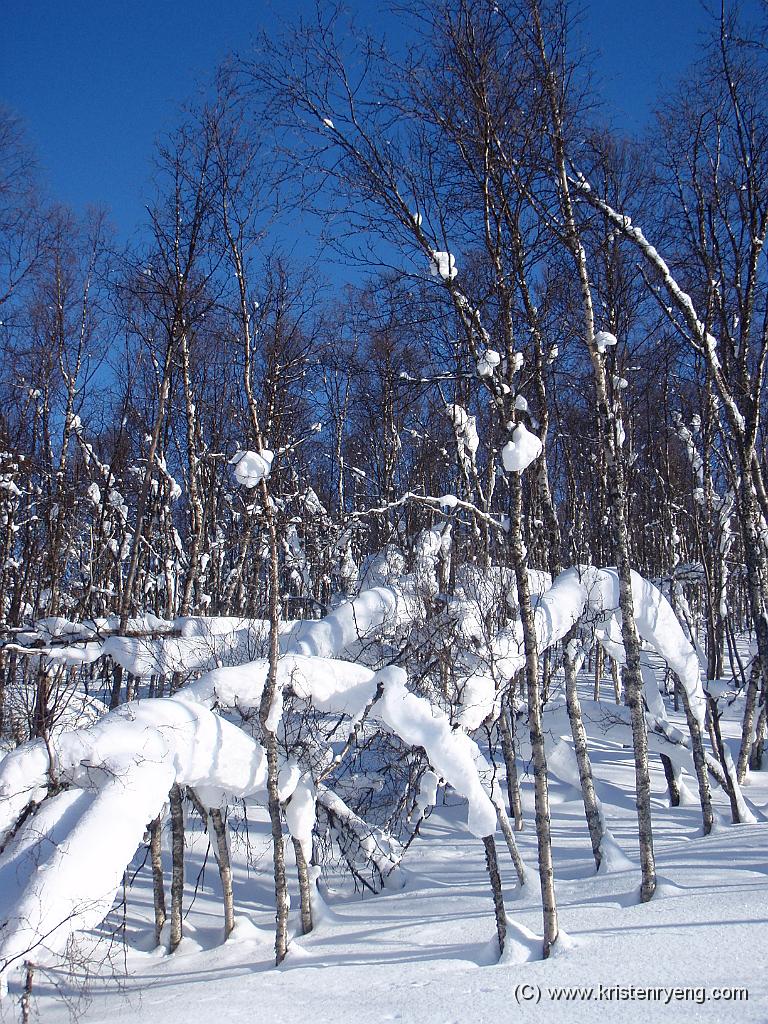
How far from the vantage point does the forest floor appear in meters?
5.20

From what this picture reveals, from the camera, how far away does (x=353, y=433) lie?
20656mm

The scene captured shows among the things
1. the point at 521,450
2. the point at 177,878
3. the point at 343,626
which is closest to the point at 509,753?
the point at 343,626

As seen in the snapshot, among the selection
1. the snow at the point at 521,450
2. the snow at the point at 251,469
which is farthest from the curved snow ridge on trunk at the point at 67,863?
the snow at the point at 521,450

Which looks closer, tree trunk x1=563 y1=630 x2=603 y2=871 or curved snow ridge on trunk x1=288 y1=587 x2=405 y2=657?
curved snow ridge on trunk x1=288 y1=587 x2=405 y2=657

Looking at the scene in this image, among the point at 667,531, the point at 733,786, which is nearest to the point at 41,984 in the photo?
the point at 733,786

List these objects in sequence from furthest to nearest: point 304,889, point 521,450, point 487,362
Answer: point 304,889
point 487,362
point 521,450

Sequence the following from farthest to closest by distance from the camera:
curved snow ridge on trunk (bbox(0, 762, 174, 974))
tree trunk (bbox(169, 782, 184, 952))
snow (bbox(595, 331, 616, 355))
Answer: tree trunk (bbox(169, 782, 184, 952)), snow (bbox(595, 331, 616, 355)), curved snow ridge on trunk (bbox(0, 762, 174, 974))

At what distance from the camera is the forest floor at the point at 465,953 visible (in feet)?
17.0

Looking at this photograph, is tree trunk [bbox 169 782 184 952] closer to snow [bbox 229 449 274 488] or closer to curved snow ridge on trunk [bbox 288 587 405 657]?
curved snow ridge on trunk [bbox 288 587 405 657]

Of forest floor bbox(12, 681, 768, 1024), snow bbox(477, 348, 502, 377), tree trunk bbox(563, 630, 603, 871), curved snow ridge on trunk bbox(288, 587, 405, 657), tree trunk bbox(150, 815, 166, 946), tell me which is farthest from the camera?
tree trunk bbox(563, 630, 603, 871)

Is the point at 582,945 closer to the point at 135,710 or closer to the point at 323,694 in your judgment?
the point at 323,694

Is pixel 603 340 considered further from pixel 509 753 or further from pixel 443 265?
pixel 509 753

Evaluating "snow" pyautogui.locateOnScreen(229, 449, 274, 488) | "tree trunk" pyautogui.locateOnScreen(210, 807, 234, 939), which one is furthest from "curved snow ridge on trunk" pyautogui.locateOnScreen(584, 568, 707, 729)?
"tree trunk" pyautogui.locateOnScreen(210, 807, 234, 939)

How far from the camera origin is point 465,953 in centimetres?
656
